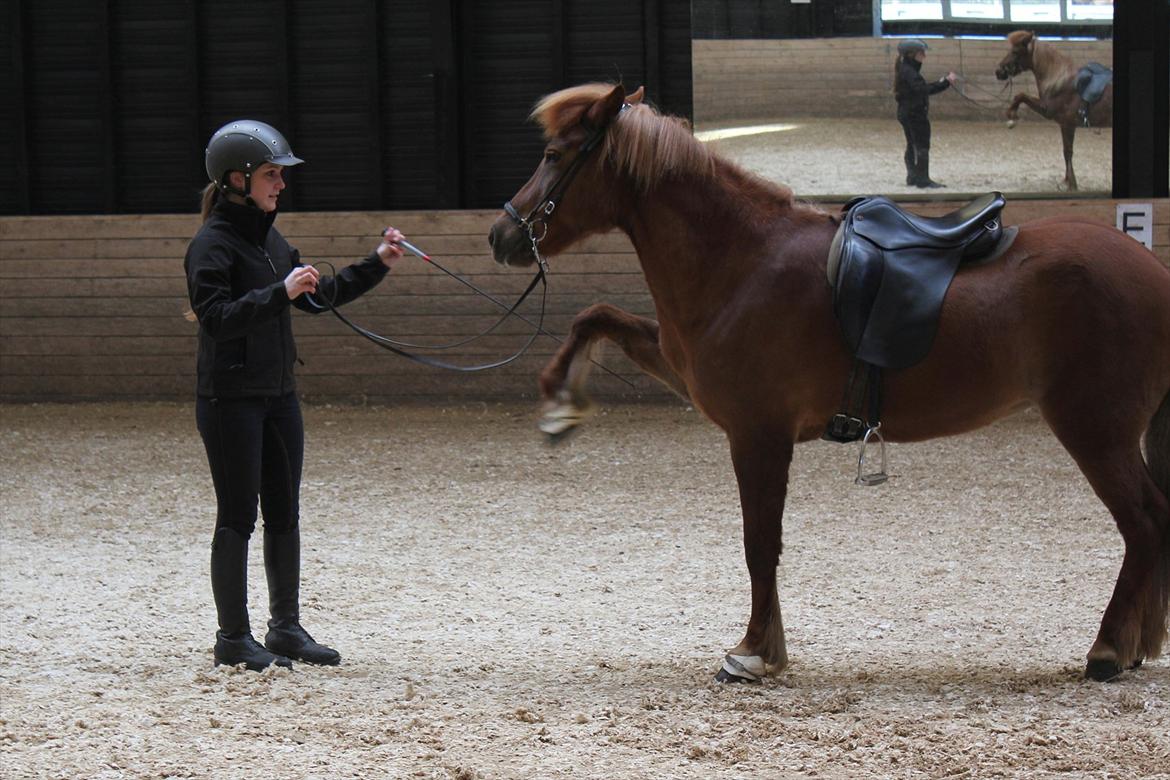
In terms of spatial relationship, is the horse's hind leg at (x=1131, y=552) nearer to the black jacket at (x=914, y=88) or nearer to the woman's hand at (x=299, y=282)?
the woman's hand at (x=299, y=282)

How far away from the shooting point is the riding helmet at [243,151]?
154 inches

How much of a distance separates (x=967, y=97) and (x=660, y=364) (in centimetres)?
520

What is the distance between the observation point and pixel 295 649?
416cm

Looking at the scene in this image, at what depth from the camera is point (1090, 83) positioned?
844cm

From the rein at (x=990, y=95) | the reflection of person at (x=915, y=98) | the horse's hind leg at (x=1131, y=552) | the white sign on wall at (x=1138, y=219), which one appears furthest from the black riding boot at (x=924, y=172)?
the horse's hind leg at (x=1131, y=552)

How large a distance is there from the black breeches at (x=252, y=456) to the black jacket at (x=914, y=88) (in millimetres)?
5737

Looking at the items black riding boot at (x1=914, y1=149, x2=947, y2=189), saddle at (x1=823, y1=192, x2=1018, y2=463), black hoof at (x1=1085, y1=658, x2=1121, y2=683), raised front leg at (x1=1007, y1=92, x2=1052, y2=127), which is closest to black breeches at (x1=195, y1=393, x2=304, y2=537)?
saddle at (x1=823, y1=192, x2=1018, y2=463)

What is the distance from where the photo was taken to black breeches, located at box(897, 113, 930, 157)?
28.2 feet

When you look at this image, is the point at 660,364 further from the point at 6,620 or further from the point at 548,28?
the point at 548,28

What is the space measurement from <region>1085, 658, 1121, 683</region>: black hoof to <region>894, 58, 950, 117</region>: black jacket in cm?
556

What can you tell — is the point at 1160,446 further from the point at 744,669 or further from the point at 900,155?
the point at 900,155

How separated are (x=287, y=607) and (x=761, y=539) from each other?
156cm

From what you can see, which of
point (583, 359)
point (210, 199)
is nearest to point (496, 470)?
point (583, 359)

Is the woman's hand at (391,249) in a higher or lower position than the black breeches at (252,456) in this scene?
higher
